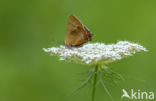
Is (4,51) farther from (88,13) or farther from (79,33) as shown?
(79,33)

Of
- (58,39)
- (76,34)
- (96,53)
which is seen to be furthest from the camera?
(58,39)

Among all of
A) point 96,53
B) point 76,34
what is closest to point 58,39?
point 76,34

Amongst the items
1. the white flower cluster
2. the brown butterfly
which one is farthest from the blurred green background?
the brown butterfly

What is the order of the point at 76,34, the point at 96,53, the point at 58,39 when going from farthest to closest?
1. the point at 58,39
2. the point at 76,34
3. the point at 96,53

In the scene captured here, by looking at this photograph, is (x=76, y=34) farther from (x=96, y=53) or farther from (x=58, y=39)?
(x=58, y=39)

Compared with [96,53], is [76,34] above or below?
above

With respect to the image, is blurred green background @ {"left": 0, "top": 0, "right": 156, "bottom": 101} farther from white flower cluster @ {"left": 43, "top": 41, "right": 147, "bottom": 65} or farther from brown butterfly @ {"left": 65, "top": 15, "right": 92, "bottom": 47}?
brown butterfly @ {"left": 65, "top": 15, "right": 92, "bottom": 47}

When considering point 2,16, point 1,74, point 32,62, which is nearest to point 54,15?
point 2,16
